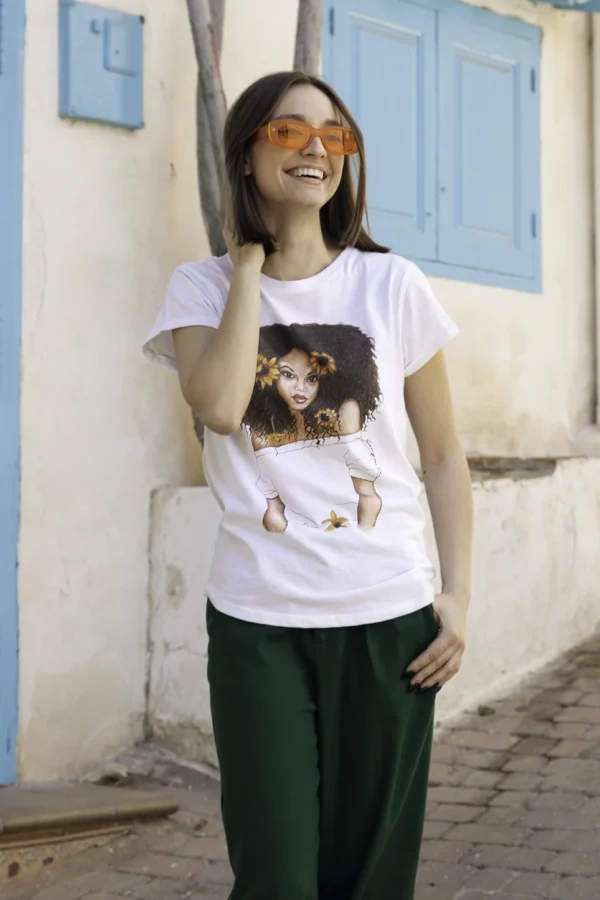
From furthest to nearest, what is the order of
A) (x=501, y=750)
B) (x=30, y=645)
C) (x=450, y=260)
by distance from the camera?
(x=450, y=260), (x=501, y=750), (x=30, y=645)

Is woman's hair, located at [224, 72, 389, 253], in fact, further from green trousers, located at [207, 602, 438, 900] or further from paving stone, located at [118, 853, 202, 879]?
paving stone, located at [118, 853, 202, 879]

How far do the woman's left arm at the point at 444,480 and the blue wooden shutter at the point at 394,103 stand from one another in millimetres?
3296

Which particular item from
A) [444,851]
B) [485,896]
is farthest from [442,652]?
[444,851]

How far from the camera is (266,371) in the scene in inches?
83.8

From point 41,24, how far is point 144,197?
670 mm

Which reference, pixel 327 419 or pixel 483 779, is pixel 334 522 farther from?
pixel 483 779

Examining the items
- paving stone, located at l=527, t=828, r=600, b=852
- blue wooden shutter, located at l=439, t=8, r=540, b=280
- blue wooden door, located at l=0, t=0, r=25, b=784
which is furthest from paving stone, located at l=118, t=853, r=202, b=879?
blue wooden shutter, located at l=439, t=8, r=540, b=280

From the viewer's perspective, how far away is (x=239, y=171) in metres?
2.26

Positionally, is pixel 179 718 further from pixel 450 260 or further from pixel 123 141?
pixel 450 260

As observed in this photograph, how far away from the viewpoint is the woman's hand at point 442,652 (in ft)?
6.93

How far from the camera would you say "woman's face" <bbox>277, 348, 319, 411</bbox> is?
6.90 ft

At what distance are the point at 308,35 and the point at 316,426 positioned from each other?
2.82 m

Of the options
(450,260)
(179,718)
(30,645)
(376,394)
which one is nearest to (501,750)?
(179,718)

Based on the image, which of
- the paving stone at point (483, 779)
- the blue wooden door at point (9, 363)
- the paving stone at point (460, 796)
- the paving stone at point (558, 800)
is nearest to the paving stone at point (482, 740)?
the paving stone at point (483, 779)
